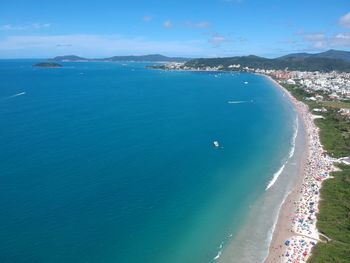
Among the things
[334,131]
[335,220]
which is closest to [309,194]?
[335,220]

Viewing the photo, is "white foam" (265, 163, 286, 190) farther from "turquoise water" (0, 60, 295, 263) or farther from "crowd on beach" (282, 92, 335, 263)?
"crowd on beach" (282, 92, 335, 263)

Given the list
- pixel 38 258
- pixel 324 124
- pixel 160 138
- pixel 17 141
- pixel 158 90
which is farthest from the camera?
pixel 158 90

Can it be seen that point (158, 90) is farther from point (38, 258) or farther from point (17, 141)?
point (38, 258)

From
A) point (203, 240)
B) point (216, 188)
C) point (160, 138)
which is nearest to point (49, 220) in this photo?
point (203, 240)

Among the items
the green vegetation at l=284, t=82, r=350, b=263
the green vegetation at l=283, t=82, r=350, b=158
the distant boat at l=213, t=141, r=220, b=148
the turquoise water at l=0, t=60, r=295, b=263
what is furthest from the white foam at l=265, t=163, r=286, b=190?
the distant boat at l=213, t=141, r=220, b=148

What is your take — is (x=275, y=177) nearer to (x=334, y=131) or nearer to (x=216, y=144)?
(x=216, y=144)

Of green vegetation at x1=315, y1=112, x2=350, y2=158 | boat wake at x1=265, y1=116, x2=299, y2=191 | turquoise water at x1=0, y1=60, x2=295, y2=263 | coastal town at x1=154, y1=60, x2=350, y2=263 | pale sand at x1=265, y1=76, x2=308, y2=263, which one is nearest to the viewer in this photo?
pale sand at x1=265, y1=76, x2=308, y2=263

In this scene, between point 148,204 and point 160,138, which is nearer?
point 148,204

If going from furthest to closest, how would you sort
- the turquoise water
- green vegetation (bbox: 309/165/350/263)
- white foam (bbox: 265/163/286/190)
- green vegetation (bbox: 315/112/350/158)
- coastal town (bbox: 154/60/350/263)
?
1. green vegetation (bbox: 315/112/350/158)
2. white foam (bbox: 265/163/286/190)
3. the turquoise water
4. coastal town (bbox: 154/60/350/263)
5. green vegetation (bbox: 309/165/350/263)
